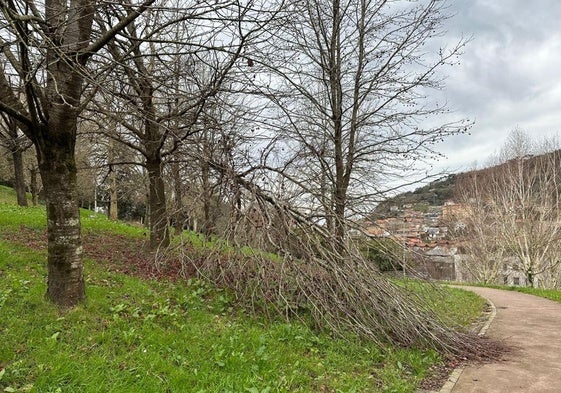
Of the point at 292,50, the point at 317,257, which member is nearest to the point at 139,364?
the point at 317,257

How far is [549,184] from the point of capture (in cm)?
1797

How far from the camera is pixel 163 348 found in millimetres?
3859

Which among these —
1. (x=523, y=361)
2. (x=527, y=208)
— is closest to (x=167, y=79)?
(x=523, y=361)

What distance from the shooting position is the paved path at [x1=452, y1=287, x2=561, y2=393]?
14.0ft

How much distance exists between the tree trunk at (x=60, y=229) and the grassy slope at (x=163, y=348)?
22 cm

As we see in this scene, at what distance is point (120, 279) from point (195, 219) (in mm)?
1898

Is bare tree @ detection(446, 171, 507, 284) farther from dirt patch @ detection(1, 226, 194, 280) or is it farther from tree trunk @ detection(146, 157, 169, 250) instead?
dirt patch @ detection(1, 226, 194, 280)

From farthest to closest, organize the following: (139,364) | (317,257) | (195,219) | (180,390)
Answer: (195,219), (317,257), (139,364), (180,390)

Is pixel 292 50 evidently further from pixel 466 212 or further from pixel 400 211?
pixel 466 212

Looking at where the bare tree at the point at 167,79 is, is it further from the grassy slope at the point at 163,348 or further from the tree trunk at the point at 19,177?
the tree trunk at the point at 19,177

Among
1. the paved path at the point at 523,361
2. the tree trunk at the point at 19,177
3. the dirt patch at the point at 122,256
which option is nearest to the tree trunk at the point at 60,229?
the dirt patch at the point at 122,256

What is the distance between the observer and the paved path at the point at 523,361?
428 cm

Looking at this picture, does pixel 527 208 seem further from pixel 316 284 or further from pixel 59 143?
pixel 59 143

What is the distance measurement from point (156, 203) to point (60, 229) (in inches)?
129
